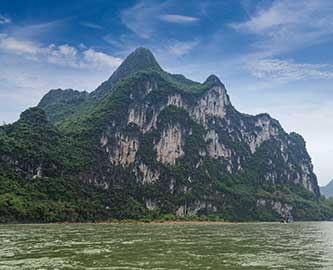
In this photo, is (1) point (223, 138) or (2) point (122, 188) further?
(1) point (223, 138)

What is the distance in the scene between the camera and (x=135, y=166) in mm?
150625

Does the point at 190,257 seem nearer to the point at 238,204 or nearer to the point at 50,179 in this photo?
the point at 50,179

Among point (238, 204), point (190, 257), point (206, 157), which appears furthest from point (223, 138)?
point (190, 257)

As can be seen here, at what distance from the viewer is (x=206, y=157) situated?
18288 cm

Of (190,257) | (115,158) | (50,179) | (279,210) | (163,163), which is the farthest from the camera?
(279,210)

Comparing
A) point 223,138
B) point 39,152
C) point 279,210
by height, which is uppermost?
point 223,138

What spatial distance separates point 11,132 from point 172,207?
193 feet

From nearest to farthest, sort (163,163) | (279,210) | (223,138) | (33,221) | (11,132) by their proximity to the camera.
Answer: (33,221) < (11,132) < (163,163) < (279,210) < (223,138)

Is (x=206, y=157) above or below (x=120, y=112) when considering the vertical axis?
below

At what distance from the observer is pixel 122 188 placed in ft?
446

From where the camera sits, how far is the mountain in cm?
10700

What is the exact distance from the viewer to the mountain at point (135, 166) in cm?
10700

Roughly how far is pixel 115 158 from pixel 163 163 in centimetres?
2376

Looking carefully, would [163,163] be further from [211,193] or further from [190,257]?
[190,257]
